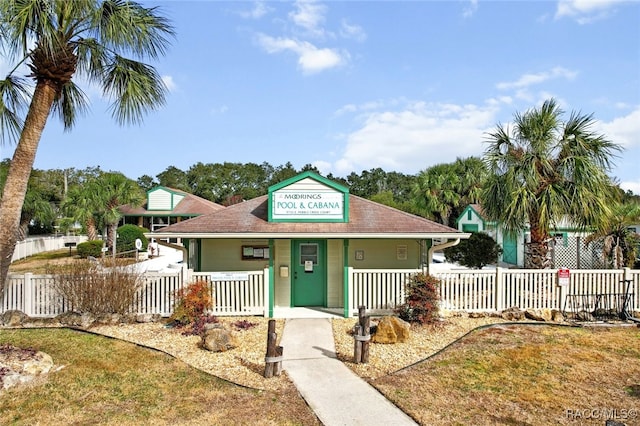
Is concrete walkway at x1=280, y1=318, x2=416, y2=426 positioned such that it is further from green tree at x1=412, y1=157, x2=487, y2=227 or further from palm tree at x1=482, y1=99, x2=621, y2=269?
green tree at x1=412, y1=157, x2=487, y2=227

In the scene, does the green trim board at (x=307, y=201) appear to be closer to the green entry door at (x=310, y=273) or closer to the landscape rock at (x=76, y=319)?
the green entry door at (x=310, y=273)

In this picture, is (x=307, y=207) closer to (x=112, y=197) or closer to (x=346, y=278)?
(x=346, y=278)

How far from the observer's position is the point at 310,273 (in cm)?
1166

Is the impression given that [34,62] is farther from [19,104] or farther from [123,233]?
[123,233]

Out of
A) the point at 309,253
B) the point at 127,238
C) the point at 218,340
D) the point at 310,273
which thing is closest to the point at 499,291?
the point at 310,273

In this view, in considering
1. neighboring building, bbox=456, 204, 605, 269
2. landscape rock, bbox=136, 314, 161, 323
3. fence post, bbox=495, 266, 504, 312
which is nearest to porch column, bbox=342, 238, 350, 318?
fence post, bbox=495, 266, 504, 312

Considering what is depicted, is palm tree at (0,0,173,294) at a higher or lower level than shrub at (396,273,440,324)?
higher

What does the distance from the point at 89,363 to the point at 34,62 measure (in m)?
5.51

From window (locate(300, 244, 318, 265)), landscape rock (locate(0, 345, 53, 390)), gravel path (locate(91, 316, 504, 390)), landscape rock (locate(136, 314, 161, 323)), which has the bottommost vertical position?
gravel path (locate(91, 316, 504, 390))

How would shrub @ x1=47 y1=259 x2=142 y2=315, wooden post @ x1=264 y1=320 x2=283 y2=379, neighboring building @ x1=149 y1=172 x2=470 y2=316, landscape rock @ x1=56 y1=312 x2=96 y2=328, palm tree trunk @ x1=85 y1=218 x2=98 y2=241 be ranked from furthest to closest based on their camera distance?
palm tree trunk @ x1=85 y1=218 x2=98 y2=241 < neighboring building @ x1=149 y1=172 x2=470 y2=316 < shrub @ x1=47 y1=259 x2=142 y2=315 < landscape rock @ x1=56 y1=312 x2=96 y2=328 < wooden post @ x1=264 y1=320 x2=283 y2=379

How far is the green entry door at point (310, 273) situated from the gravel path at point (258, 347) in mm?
1477

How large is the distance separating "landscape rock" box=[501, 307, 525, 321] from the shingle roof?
2.45 meters

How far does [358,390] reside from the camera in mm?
6012

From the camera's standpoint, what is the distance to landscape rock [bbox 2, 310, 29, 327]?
9.57 meters
